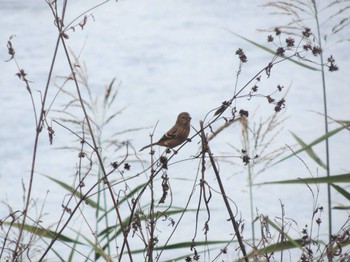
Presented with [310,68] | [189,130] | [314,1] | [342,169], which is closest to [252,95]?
[189,130]

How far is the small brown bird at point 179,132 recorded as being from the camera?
6.00 ft

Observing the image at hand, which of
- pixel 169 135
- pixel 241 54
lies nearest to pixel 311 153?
pixel 169 135

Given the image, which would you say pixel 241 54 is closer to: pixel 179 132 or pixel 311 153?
pixel 179 132

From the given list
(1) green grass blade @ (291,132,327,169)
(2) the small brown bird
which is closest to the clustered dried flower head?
(2) the small brown bird

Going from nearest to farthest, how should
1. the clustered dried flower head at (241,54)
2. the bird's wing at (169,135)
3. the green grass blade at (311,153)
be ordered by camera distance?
the clustered dried flower head at (241,54) → the bird's wing at (169,135) → the green grass blade at (311,153)

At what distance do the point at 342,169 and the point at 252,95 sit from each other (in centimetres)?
128

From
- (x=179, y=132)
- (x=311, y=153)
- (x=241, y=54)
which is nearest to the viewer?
(x=241, y=54)

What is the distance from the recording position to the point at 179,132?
186cm

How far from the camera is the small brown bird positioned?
1.83 m

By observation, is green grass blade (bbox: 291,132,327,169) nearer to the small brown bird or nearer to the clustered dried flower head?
the small brown bird

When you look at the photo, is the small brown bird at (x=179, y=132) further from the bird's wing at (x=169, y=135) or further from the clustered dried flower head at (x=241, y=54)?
the clustered dried flower head at (x=241, y=54)

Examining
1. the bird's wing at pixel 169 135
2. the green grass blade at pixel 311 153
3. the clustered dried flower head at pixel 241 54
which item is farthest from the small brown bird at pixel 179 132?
the green grass blade at pixel 311 153

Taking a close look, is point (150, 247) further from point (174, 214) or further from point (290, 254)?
point (174, 214)

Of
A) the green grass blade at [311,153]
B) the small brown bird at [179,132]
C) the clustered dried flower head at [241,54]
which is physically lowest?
the small brown bird at [179,132]
